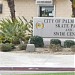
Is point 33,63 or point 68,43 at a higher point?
point 68,43

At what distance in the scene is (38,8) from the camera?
28.7 metres

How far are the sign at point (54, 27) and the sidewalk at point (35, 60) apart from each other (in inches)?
129

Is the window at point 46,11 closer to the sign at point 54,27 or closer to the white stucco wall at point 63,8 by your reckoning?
the white stucco wall at point 63,8

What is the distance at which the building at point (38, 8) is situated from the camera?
91.7 feet

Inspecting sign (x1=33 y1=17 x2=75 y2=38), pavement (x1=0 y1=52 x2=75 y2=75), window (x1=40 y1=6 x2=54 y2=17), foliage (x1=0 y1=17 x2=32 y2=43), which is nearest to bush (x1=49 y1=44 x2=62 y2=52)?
pavement (x1=0 y1=52 x2=75 y2=75)

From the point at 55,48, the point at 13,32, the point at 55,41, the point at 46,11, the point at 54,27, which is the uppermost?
the point at 46,11

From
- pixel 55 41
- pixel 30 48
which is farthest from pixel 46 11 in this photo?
pixel 30 48

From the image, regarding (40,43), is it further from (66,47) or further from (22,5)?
(22,5)

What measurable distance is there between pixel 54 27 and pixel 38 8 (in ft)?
31.7

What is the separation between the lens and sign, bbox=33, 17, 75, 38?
19219 millimetres

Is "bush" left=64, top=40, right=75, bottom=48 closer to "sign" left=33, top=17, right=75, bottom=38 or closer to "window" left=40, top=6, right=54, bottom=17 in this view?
"sign" left=33, top=17, right=75, bottom=38

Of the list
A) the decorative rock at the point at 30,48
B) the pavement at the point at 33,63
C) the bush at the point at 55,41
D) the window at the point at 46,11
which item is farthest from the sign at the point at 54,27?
the window at the point at 46,11

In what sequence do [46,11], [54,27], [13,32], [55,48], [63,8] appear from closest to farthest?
[55,48] < [54,27] < [13,32] < [63,8] < [46,11]

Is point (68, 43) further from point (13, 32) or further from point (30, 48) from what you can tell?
point (13, 32)
